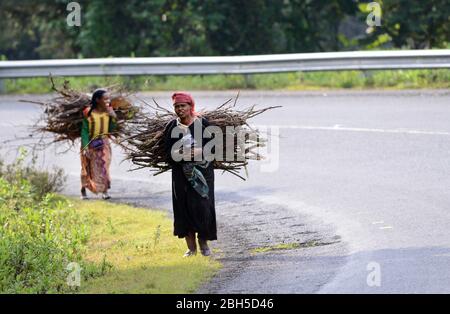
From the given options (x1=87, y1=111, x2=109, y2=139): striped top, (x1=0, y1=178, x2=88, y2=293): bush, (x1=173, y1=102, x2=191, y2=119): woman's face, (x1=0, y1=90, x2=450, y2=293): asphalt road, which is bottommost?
(x1=0, y1=178, x2=88, y2=293): bush

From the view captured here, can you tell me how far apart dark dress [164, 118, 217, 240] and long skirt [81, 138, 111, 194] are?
201 inches

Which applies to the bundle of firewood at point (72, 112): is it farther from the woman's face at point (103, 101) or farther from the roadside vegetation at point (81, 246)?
the roadside vegetation at point (81, 246)

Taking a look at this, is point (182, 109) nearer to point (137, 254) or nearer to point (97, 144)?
point (137, 254)

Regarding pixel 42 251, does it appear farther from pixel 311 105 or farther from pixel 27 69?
pixel 27 69

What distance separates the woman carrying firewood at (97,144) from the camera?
16.8 m

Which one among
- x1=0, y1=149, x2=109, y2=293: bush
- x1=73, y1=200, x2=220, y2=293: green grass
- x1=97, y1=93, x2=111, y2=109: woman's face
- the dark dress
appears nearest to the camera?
x1=73, y1=200, x2=220, y2=293: green grass

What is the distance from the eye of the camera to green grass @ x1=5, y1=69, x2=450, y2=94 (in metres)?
22.7

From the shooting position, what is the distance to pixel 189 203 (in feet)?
40.7

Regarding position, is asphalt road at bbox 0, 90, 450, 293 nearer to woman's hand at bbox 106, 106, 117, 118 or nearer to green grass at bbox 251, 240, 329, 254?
green grass at bbox 251, 240, 329, 254

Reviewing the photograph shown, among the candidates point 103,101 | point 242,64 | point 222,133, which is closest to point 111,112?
point 103,101

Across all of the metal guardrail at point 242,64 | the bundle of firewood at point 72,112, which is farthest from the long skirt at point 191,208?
the metal guardrail at point 242,64

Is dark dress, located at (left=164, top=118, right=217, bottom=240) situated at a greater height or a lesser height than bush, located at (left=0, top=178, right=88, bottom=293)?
greater

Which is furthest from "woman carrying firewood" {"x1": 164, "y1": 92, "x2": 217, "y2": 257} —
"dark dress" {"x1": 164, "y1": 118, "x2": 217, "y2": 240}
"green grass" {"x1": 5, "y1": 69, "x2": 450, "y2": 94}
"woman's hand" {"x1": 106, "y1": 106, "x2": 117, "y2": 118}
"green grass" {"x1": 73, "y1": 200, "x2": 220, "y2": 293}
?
"green grass" {"x1": 5, "y1": 69, "x2": 450, "y2": 94}

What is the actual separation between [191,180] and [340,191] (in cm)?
363
